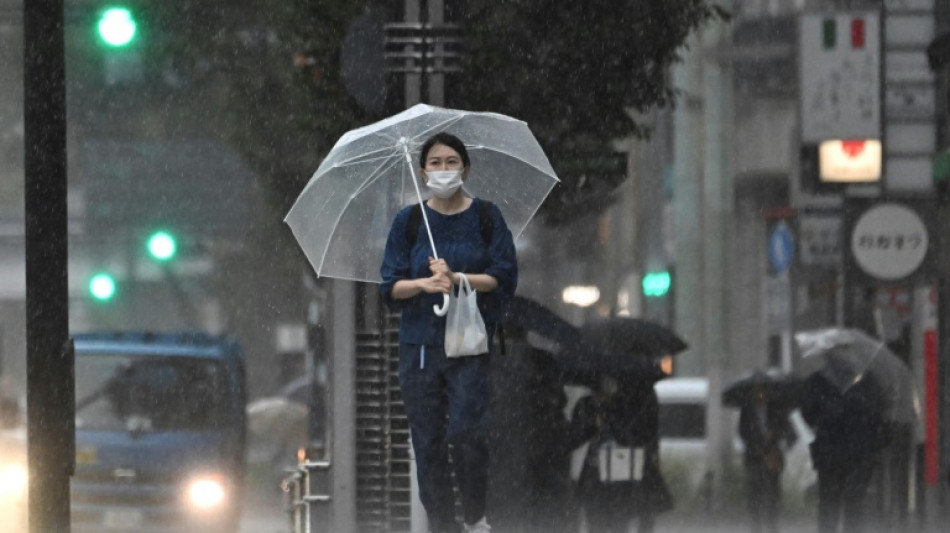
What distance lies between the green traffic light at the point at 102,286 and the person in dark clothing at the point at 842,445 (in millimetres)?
8293

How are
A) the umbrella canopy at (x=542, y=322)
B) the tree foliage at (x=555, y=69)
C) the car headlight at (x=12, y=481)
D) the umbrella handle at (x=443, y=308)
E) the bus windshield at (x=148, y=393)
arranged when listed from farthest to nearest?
1. the bus windshield at (x=148, y=393)
2. the car headlight at (x=12, y=481)
3. the tree foliage at (x=555, y=69)
4. the umbrella canopy at (x=542, y=322)
5. the umbrella handle at (x=443, y=308)

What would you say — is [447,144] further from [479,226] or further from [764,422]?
[764,422]

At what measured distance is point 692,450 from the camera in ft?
48.5

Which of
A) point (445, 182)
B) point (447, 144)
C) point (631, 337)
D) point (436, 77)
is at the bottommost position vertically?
point (631, 337)

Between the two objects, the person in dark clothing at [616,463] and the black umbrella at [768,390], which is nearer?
the person in dark clothing at [616,463]

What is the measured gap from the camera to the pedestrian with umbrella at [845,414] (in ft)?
42.9

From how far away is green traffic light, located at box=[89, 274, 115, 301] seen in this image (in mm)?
19156

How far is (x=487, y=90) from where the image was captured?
1222 centimetres

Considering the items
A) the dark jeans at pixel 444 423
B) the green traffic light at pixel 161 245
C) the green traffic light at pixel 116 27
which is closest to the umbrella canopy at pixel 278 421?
the green traffic light at pixel 161 245

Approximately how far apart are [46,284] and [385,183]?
2384 mm

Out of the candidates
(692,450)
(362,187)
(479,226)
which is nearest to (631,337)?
(692,450)

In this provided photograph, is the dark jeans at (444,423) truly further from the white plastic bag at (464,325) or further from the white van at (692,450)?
the white van at (692,450)

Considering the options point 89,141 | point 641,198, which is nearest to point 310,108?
point 641,198

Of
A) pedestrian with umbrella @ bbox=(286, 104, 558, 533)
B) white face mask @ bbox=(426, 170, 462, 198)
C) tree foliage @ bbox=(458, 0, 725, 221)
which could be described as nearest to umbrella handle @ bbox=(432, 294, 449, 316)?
pedestrian with umbrella @ bbox=(286, 104, 558, 533)
